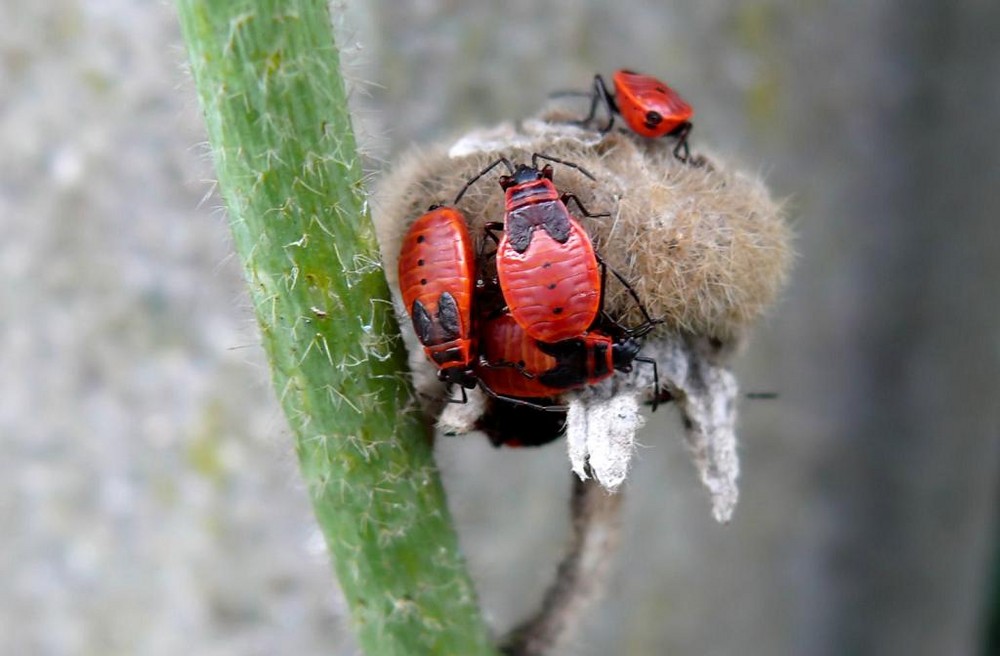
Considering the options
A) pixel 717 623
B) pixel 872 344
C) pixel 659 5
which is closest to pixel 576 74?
pixel 659 5

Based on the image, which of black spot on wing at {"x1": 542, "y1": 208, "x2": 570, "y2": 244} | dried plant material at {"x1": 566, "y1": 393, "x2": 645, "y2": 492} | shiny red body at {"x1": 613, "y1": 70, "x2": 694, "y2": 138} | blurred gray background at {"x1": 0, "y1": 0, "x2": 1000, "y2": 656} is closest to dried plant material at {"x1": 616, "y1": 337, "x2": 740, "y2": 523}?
dried plant material at {"x1": 566, "y1": 393, "x2": 645, "y2": 492}

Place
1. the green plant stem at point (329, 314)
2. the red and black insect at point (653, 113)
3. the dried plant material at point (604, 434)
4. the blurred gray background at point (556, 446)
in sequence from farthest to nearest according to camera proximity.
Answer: the blurred gray background at point (556, 446)
the red and black insect at point (653, 113)
the dried plant material at point (604, 434)
the green plant stem at point (329, 314)

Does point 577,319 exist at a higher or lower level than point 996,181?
higher

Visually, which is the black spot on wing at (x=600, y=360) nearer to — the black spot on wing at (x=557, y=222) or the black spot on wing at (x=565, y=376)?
the black spot on wing at (x=565, y=376)

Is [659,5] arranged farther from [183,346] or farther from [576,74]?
[183,346]

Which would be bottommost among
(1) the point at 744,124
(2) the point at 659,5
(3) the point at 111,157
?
(1) the point at 744,124

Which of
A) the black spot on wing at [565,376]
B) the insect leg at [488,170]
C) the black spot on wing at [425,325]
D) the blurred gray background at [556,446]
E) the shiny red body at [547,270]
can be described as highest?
the insect leg at [488,170]

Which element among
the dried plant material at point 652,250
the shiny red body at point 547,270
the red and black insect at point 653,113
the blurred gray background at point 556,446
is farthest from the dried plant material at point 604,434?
the blurred gray background at point 556,446
